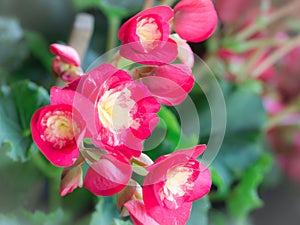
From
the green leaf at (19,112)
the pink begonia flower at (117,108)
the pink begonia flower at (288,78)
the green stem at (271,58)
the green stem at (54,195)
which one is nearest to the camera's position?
the pink begonia flower at (117,108)

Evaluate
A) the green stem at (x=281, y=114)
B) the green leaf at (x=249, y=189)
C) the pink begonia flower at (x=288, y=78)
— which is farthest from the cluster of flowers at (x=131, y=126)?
the pink begonia flower at (x=288, y=78)

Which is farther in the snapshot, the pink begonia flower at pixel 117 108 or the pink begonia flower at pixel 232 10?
the pink begonia flower at pixel 232 10

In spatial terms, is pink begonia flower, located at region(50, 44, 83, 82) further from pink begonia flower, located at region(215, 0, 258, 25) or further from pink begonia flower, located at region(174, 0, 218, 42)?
pink begonia flower, located at region(215, 0, 258, 25)

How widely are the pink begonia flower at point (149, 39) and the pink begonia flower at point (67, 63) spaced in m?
0.05

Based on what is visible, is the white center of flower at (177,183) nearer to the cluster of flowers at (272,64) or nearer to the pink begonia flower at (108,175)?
the pink begonia flower at (108,175)

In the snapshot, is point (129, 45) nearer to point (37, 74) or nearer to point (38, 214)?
point (38, 214)

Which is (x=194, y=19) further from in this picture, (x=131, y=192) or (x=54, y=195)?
(x=54, y=195)

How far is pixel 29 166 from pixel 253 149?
0.28 metres

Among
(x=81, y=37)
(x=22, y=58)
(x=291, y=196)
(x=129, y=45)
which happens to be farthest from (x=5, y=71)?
(x=291, y=196)

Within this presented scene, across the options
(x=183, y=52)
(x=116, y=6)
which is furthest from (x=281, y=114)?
(x=183, y=52)

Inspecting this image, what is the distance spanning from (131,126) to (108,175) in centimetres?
4

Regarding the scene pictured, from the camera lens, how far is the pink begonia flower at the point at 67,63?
0.42 meters

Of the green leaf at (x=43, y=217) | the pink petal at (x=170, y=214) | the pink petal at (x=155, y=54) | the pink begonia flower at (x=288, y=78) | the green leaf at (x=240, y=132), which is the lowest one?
the pink begonia flower at (x=288, y=78)

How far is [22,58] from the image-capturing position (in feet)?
2.16
